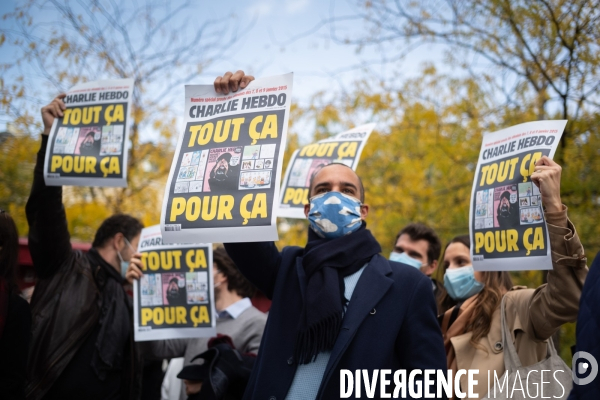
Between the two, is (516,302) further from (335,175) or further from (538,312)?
(335,175)

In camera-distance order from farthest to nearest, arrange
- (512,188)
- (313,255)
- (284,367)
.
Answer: (512,188) → (313,255) → (284,367)

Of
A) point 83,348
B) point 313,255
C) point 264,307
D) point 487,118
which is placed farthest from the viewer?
point 487,118

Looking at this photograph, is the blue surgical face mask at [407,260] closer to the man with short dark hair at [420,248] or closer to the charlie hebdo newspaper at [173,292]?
the man with short dark hair at [420,248]

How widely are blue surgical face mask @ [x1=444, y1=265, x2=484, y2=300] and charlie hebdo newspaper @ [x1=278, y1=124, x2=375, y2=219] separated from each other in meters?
1.41

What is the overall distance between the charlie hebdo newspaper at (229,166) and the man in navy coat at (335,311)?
209mm

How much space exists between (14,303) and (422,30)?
6.04 meters

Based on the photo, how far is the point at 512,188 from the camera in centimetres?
368

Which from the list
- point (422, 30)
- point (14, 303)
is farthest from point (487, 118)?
point (14, 303)

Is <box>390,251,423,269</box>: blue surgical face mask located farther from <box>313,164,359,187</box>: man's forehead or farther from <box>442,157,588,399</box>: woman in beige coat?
<box>313,164,359,187</box>: man's forehead

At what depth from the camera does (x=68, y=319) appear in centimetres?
409

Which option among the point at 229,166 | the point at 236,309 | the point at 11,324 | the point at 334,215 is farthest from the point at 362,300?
the point at 236,309

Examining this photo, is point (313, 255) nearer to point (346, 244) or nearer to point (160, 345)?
point (346, 244)

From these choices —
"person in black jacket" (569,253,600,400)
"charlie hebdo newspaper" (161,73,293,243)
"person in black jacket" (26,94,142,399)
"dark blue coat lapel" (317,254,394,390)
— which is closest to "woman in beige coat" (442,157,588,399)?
"dark blue coat lapel" (317,254,394,390)

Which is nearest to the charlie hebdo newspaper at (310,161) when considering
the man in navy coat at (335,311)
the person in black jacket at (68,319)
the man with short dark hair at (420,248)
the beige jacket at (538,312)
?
the man with short dark hair at (420,248)
